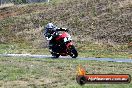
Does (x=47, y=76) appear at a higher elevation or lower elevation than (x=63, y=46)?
higher

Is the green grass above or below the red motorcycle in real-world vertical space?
above

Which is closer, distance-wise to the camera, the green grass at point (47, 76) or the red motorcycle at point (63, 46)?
the green grass at point (47, 76)

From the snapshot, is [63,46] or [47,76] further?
[63,46]

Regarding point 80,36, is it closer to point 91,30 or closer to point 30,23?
point 91,30

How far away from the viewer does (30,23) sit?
156 feet

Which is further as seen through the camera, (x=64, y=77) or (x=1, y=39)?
(x=1, y=39)

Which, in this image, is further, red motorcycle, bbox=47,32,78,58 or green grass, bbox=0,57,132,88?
red motorcycle, bbox=47,32,78,58

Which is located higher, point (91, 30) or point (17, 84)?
point (17, 84)

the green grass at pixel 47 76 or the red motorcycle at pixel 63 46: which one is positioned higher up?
the green grass at pixel 47 76

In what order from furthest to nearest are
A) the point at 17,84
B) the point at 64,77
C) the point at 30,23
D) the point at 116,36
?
the point at 30,23
the point at 116,36
the point at 64,77
the point at 17,84

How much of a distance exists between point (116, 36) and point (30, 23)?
45.5ft

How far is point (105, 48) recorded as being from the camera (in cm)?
3269

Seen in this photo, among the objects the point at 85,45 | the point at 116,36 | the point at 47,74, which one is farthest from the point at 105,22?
the point at 47,74

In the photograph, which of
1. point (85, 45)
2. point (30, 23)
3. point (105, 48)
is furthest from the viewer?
point (30, 23)
